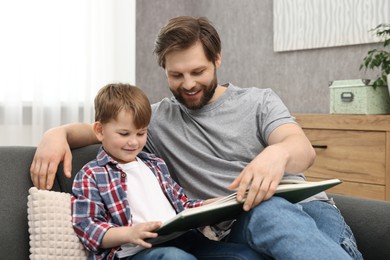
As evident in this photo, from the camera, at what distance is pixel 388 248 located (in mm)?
1504

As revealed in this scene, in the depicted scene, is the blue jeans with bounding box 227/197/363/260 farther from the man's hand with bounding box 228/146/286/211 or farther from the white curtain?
the white curtain

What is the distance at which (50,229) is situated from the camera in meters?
1.35

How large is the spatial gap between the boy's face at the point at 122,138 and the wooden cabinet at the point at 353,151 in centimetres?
149

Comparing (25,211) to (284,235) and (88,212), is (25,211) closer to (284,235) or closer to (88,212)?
(88,212)

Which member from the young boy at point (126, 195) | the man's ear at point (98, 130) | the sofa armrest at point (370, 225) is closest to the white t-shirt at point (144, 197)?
the young boy at point (126, 195)

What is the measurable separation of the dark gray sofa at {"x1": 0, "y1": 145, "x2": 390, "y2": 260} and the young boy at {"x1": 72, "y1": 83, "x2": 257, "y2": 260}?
0.15 m

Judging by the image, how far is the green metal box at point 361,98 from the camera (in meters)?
2.75

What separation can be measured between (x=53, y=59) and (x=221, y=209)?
2563 millimetres

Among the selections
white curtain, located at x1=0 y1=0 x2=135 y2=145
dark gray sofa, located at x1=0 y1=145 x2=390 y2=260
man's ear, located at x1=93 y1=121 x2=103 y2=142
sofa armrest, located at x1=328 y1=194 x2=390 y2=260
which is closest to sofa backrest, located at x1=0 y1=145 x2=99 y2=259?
dark gray sofa, located at x1=0 y1=145 x2=390 y2=260

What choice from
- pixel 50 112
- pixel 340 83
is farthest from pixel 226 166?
pixel 50 112

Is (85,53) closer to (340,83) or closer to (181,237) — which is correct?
(340,83)

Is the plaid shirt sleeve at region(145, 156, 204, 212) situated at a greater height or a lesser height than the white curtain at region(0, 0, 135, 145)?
lesser

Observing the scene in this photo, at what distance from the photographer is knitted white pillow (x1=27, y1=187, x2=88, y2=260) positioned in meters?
1.35

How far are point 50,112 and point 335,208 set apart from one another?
7.80ft
